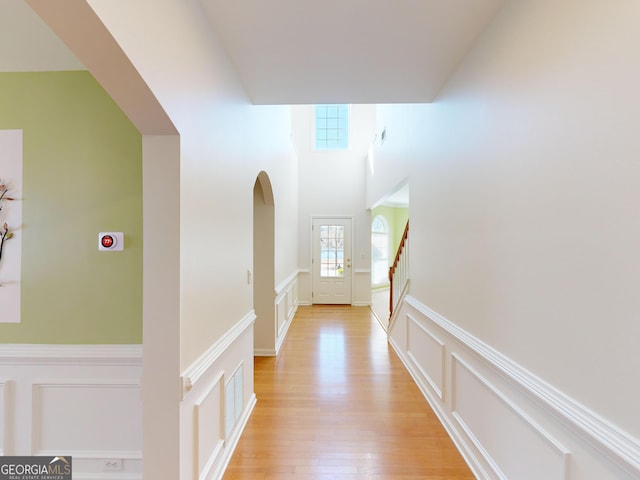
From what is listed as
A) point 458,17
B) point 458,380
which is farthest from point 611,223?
point 458,380

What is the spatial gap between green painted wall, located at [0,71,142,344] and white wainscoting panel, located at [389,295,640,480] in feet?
6.98

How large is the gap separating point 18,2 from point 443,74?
2.54 metres

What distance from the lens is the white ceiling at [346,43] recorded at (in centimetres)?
166

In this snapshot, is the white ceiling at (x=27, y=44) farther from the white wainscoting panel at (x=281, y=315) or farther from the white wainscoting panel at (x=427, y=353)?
the white wainscoting panel at (x=427, y=353)

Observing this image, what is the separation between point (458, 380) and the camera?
7.36 ft

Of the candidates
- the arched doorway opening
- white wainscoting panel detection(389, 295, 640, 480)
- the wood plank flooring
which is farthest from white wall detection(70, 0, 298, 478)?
white wainscoting panel detection(389, 295, 640, 480)

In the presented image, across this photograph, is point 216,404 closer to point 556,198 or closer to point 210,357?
point 210,357

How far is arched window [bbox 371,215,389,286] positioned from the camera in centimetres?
952

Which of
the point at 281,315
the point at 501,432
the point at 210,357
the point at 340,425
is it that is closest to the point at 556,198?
the point at 501,432

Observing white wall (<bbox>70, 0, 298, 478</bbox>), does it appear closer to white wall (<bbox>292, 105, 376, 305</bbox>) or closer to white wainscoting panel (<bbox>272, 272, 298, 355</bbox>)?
white wainscoting panel (<bbox>272, 272, 298, 355</bbox>)

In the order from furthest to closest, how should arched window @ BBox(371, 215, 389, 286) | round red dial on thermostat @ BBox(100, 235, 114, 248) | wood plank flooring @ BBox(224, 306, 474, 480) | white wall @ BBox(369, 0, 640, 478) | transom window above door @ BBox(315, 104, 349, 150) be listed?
arched window @ BBox(371, 215, 389, 286)
transom window above door @ BBox(315, 104, 349, 150)
wood plank flooring @ BBox(224, 306, 474, 480)
round red dial on thermostat @ BBox(100, 235, 114, 248)
white wall @ BBox(369, 0, 640, 478)

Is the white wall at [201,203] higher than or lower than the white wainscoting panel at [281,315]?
higher

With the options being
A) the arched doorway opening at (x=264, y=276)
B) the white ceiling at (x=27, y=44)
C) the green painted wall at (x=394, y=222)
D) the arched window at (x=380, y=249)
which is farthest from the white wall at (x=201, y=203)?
the green painted wall at (x=394, y=222)

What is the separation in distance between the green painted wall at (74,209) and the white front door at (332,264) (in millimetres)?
5683
